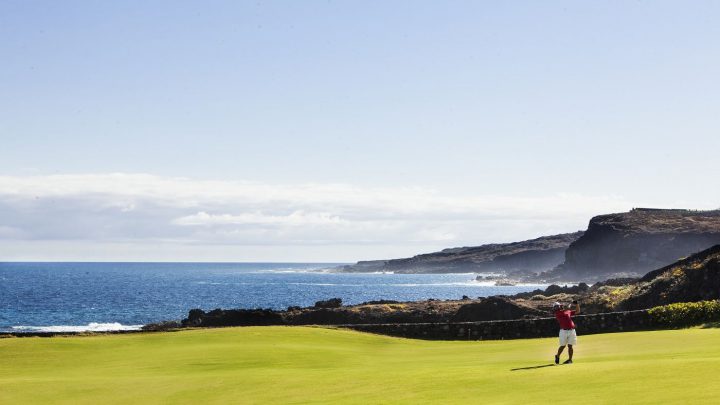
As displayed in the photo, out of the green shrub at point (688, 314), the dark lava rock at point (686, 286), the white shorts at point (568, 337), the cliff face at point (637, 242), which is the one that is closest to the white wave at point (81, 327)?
the dark lava rock at point (686, 286)

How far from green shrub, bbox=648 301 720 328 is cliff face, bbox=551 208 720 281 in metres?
137

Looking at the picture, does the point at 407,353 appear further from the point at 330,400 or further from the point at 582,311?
the point at 582,311

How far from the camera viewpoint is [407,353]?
98.9 feet

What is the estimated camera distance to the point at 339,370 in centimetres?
2295

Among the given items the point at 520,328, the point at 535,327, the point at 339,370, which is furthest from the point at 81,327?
the point at 339,370

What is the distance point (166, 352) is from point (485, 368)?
13425 millimetres

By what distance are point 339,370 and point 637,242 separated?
167 metres

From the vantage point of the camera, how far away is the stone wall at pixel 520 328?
3744cm

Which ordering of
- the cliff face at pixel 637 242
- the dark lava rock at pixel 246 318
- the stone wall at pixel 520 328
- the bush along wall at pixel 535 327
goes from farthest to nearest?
1. the cliff face at pixel 637 242
2. the dark lava rock at pixel 246 318
3. the stone wall at pixel 520 328
4. the bush along wall at pixel 535 327

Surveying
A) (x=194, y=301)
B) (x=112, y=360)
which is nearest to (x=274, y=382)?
(x=112, y=360)

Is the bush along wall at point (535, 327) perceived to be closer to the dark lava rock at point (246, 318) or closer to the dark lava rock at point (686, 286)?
the dark lava rock at point (686, 286)

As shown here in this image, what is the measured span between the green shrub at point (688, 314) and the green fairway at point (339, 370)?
23.7 feet

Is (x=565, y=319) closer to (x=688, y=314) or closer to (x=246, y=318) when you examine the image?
(x=688, y=314)

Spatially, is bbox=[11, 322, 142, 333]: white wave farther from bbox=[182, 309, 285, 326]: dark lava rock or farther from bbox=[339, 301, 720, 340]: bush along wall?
bbox=[339, 301, 720, 340]: bush along wall
